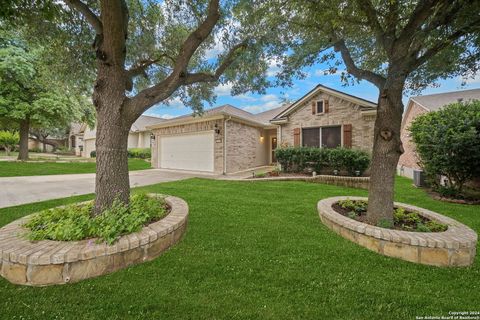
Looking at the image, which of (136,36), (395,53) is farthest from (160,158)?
(395,53)

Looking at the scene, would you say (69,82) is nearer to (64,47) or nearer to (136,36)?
(64,47)

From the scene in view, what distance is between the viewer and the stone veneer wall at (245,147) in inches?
456

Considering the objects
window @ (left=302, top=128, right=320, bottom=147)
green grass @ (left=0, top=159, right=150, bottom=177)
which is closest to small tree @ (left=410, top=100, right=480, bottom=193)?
window @ (left=302, top=128, right=320, bottom=147)

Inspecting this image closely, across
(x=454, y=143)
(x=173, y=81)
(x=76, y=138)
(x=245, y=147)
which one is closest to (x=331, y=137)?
(x=245, y=147)

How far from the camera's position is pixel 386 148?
3.49m

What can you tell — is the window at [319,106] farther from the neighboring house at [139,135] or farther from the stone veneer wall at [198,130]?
the neighboring house at [139,135]

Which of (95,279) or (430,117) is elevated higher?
(430,117)

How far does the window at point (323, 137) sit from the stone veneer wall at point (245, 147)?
10.3ft

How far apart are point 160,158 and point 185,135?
9.06 feet

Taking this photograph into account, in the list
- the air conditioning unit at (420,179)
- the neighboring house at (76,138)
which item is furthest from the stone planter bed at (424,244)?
the neighboring house at (76,138)

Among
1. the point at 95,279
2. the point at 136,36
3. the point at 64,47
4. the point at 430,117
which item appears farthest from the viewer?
the point at 430,117

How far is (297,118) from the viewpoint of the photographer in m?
12.4

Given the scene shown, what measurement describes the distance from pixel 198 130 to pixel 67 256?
10.4 metres

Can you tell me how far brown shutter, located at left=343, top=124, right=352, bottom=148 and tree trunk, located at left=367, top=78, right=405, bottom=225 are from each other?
25.8 ft
